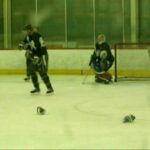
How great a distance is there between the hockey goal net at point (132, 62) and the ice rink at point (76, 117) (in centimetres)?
157

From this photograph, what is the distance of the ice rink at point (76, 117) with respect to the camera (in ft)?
19.1

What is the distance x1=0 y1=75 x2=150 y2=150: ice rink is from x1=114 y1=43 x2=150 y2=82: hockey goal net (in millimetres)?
1569

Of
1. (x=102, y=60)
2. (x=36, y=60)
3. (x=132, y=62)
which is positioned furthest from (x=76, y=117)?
(x=132, y=62)

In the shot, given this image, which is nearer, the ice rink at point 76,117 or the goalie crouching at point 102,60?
the ice rink at point 76,117

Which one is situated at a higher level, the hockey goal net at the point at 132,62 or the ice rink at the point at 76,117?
the hockey goal net at the point at 132,62

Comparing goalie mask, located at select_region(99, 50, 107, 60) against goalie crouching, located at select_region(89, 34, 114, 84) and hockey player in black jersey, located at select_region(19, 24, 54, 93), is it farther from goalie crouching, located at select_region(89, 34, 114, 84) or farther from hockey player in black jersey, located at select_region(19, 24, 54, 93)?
hockey player in black jersey, located at select_region(19, 24, 54, 93)

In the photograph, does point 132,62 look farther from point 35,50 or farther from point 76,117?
point 76,117

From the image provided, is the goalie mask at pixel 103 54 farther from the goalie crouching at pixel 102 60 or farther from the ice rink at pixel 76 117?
the ice rink at pixel 76 117

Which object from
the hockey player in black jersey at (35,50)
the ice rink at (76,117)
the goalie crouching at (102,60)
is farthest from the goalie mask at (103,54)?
the hockey player in black jersey at (35,50)

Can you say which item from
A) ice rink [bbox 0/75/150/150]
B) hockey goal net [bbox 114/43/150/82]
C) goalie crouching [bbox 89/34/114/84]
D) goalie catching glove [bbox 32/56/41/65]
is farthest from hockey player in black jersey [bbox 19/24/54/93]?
hockey goal net [bbox 114/43/150/82]

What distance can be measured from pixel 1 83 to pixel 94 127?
21.7 feet

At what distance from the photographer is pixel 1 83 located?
1305cm

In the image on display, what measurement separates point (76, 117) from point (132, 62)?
22.5 feet

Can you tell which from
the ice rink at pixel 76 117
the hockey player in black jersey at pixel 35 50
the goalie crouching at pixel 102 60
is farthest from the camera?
the goalie crouching at pixel 102 60
